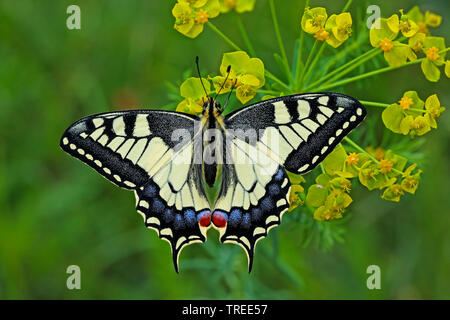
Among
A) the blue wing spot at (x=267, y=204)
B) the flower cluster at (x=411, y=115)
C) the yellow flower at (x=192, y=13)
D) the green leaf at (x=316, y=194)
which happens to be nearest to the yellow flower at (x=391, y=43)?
the flower cluster at (x=411, y=115)

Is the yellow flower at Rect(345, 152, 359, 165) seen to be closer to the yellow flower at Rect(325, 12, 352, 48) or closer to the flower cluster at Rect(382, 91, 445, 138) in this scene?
the flower cluster at Rect(382, 91, 445, 138)

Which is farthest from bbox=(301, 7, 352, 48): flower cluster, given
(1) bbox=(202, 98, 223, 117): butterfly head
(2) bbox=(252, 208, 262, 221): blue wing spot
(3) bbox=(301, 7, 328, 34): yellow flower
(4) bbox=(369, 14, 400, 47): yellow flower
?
(2) bbox=(252, 208, 262, 221): blue wing spot

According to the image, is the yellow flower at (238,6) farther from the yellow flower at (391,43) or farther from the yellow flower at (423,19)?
the yellow flower at (423,19)

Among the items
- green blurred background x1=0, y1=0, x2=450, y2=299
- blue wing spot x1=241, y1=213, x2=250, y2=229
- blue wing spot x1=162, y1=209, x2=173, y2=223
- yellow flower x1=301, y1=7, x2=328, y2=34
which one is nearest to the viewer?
yellow flower x1=301, y1=7, x2=328, y2=34
